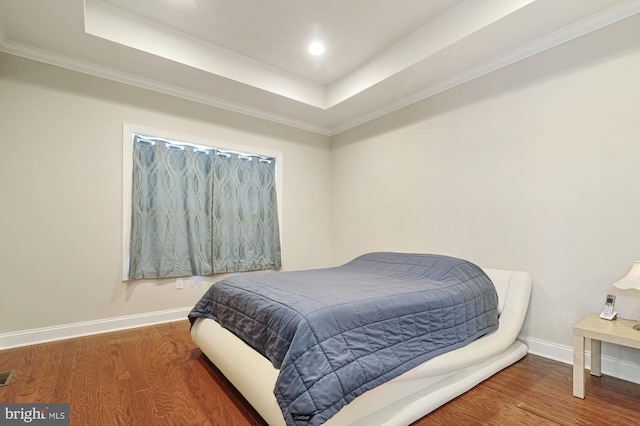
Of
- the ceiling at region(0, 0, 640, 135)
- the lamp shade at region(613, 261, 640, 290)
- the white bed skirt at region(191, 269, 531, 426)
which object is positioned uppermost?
the ceiling at region(0, 0, 640, 135)

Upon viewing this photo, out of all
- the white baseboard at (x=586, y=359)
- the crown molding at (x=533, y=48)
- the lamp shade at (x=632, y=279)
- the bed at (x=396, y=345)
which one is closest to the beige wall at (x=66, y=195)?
the bed at (x=396, y=345)

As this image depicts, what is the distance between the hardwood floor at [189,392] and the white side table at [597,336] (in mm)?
121

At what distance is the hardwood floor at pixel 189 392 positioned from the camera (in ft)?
5.15

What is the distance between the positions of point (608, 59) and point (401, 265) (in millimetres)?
2164

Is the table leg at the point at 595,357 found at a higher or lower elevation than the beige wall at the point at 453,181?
lower

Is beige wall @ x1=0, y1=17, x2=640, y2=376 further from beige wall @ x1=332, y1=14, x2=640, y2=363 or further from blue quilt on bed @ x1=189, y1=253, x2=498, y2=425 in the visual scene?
blue quilt on bed @ x1=189, y1=253, x2=498, y2=425

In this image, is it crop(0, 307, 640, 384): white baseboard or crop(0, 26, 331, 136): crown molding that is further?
crop(0, 26, 331, 136): crown molding

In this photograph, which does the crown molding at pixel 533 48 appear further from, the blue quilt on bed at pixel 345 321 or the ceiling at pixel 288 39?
the blue quilt on bed at pixel 345 321

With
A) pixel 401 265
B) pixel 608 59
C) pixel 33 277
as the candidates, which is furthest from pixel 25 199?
pixel 608 59

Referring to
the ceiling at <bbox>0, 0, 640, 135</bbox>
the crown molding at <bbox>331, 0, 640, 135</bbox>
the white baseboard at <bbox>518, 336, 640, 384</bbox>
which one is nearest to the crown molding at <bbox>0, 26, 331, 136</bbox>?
the ceiling at <bbox>0, 0, 640, 135</bbox>

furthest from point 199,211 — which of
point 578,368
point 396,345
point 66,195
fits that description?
point 578,368

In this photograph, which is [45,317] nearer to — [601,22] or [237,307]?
[237,307]

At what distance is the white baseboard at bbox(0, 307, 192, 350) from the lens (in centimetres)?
249

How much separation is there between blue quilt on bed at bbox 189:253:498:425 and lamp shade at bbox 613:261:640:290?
764 mm
